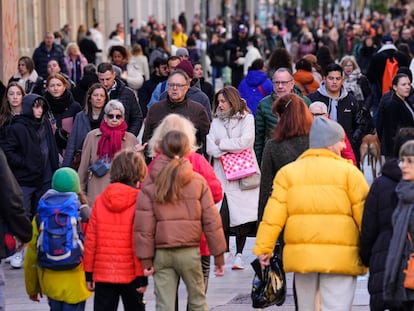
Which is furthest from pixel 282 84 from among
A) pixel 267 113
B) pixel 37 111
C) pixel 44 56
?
pixel 44 56

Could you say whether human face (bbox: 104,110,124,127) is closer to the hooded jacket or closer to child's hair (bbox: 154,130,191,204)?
the hooded jacket

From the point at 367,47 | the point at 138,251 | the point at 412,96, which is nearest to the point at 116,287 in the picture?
the point at 138,251

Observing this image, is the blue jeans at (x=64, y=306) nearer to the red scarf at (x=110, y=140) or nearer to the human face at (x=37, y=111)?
the red scarf at (x=110, y=140)

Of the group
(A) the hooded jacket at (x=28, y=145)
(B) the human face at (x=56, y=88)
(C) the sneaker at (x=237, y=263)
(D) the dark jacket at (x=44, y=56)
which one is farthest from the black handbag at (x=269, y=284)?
(D) the dark jacket at (x=44, y=56)

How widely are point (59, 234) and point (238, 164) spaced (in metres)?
3.69

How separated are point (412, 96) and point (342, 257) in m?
7.38

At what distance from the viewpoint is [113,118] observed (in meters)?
12.0

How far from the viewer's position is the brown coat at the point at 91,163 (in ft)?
39.1

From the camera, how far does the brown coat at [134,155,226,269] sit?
8.74m

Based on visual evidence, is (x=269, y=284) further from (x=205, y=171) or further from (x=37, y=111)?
(x=37, y=111)

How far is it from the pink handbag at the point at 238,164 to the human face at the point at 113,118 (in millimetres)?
1095

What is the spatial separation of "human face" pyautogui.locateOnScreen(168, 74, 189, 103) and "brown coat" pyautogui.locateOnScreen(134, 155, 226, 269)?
3.56 metres

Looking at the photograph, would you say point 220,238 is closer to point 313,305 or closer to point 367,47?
point 313,305

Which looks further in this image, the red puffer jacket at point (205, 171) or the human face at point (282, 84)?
the human face at point (282, 84)
